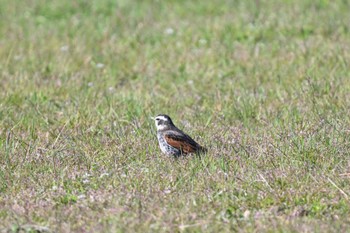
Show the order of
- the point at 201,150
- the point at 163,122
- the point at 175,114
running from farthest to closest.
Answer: the point at 175,114, the point at 163,122, the point at 201,150

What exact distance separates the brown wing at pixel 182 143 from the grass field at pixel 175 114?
171mm

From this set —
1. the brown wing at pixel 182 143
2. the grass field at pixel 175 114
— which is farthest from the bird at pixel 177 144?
the grass field at pixel 175 114

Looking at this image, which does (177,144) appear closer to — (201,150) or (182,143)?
(182,143)

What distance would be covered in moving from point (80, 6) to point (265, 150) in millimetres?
9266

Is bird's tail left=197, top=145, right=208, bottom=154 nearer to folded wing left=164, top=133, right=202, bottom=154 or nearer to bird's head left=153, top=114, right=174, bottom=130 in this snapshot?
folded wing left=164, top=133, right=202, bottom=154

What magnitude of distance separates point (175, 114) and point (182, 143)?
2006 mm

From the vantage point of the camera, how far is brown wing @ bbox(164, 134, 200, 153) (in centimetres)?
860

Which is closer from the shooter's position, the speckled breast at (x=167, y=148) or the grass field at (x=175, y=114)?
the grass field at (x=175, y=114)

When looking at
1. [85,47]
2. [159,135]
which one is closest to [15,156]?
[159,135]

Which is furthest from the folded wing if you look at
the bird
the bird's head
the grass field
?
the bird's head

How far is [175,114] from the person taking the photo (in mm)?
10625

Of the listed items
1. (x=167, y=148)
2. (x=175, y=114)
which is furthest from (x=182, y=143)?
(x=175, y=114)

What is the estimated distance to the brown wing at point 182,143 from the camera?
860 centimetres

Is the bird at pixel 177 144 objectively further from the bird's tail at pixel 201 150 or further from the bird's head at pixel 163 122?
the bird's head at pixel 163 122
